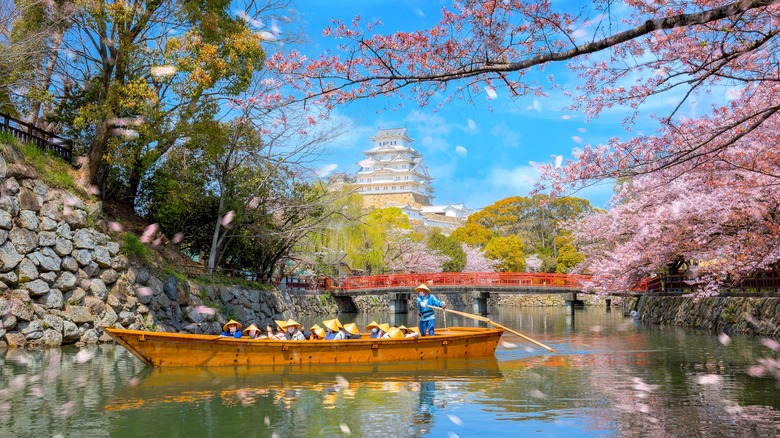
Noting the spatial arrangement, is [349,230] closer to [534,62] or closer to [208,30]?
[208,30]

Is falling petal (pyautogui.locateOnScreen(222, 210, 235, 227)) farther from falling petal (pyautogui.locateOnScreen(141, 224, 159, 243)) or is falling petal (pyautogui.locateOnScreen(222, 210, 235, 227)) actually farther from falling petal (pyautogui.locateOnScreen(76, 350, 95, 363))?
falling petal (pyautogui.locateOnScreen(76, 350, 95, 363))

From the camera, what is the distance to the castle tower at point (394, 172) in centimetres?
9188

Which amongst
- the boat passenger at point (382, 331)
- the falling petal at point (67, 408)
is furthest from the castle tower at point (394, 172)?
the falling petal at point (67, 408)

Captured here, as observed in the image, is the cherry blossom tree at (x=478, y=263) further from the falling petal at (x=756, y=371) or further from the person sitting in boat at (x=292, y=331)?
the falling petal at (x=756, y=371)

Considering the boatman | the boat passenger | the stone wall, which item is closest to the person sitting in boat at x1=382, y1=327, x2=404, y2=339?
the boat passenger

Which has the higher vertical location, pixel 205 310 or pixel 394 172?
pixel 394 172

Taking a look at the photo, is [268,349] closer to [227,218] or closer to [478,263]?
[227,218]

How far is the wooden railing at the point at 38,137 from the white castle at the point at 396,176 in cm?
6751

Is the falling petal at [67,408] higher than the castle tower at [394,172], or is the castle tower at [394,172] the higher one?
the castle tower at [394,172]

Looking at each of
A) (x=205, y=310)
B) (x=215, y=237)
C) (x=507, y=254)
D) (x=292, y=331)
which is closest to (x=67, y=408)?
(x=292, y=331)

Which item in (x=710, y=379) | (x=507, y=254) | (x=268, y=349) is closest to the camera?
(x=710, y=379)

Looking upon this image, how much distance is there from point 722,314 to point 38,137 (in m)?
21.1

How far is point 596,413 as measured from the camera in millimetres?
8648

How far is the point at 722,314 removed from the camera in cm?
2034
